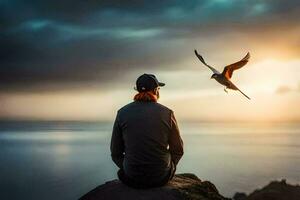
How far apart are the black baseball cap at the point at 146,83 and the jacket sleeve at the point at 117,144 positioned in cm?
78

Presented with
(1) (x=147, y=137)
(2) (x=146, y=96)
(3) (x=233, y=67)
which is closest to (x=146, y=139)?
(1) (x=147, y=137)

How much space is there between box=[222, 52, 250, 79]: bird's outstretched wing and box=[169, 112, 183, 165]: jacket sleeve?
11.1ft

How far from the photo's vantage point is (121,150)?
9.49m

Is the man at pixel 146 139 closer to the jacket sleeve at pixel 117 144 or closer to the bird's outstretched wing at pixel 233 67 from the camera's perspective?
the jacket sleeve at pixel 117 144

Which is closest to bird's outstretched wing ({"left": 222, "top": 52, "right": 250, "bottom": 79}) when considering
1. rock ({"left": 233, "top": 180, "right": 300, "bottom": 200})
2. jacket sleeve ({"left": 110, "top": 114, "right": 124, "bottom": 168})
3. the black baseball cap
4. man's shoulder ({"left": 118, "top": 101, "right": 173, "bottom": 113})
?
the black baseball cap

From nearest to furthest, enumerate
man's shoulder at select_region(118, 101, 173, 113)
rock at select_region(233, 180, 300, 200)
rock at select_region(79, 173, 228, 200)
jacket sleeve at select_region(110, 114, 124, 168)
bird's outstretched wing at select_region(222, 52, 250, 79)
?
rock at select_region(79, 173, 228, 200) → man's shoulder at select_region(118, 101, 173, 113) → jacket sleeve at select_region(110, 114, 124, 168) → bird's outstretched wing at select_region(222, 52, 250, 79) → rock at select_region(233, 180, 300, 200)

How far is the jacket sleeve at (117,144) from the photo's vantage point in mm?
9320

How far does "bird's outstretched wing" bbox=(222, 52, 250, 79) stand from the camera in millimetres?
12137

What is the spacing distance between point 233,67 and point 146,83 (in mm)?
→ 4003

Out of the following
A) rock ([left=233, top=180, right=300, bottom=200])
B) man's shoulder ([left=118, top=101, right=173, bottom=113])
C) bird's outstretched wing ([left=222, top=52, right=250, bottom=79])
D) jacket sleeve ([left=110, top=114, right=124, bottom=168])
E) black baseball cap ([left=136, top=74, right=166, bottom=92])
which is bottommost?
rock ([left=233, top=180, right=300, bottom=200])

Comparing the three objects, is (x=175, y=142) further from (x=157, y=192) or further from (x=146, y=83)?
(x=146, y=83)

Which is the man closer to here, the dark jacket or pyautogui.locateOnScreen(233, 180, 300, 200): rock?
the dark jacket

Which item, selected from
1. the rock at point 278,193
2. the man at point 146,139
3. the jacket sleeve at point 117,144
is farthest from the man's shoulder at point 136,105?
the rock at point 278,193

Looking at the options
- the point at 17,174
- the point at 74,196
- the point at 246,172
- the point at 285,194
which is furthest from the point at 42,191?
the point at 246,172
